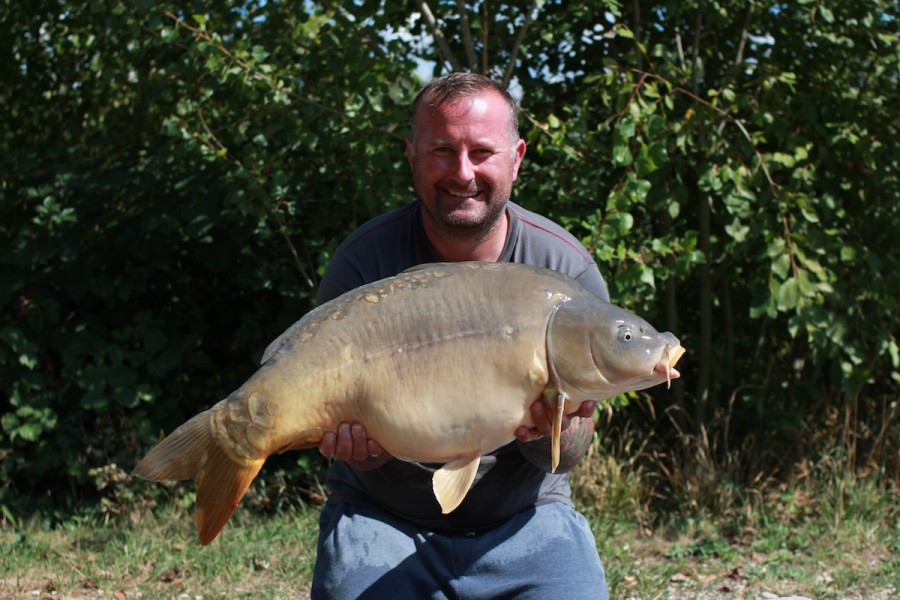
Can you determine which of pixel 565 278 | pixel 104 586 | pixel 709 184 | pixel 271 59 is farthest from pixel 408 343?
pixel 271 59

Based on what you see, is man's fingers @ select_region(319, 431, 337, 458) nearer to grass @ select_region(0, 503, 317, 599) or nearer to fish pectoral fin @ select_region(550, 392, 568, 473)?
fish pectoral fin @ select_region(550, 392, 568, 473)

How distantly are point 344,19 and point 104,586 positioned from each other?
7.68ft

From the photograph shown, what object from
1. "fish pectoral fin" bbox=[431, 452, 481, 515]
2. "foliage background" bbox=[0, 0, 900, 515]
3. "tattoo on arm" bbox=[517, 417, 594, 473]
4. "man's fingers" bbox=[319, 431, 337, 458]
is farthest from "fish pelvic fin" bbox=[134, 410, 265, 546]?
"foliage background" bbox=[0, 0, 900, 515]

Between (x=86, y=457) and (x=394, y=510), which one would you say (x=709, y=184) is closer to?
(x=394, y=510)

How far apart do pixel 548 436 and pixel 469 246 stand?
499 mm

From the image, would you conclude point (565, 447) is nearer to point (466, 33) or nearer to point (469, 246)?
point (469, 246)

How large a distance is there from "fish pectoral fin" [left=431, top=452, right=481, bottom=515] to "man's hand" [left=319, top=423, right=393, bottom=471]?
0.15 meters

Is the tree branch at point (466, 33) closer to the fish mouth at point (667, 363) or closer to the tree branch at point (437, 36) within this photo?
the tree branch at point (437, 36)

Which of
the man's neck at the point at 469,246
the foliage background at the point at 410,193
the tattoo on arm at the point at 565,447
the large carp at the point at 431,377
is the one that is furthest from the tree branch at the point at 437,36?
the large carp at the point at 431,377

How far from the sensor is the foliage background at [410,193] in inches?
168

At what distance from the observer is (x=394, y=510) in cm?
253

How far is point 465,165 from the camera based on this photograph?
2.43 meters

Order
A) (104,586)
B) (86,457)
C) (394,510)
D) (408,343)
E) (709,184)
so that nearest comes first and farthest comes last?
(408,343)
(394,510)
(104,586)
(709,184)
(86,457)

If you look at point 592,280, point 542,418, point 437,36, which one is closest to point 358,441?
point 542,418
